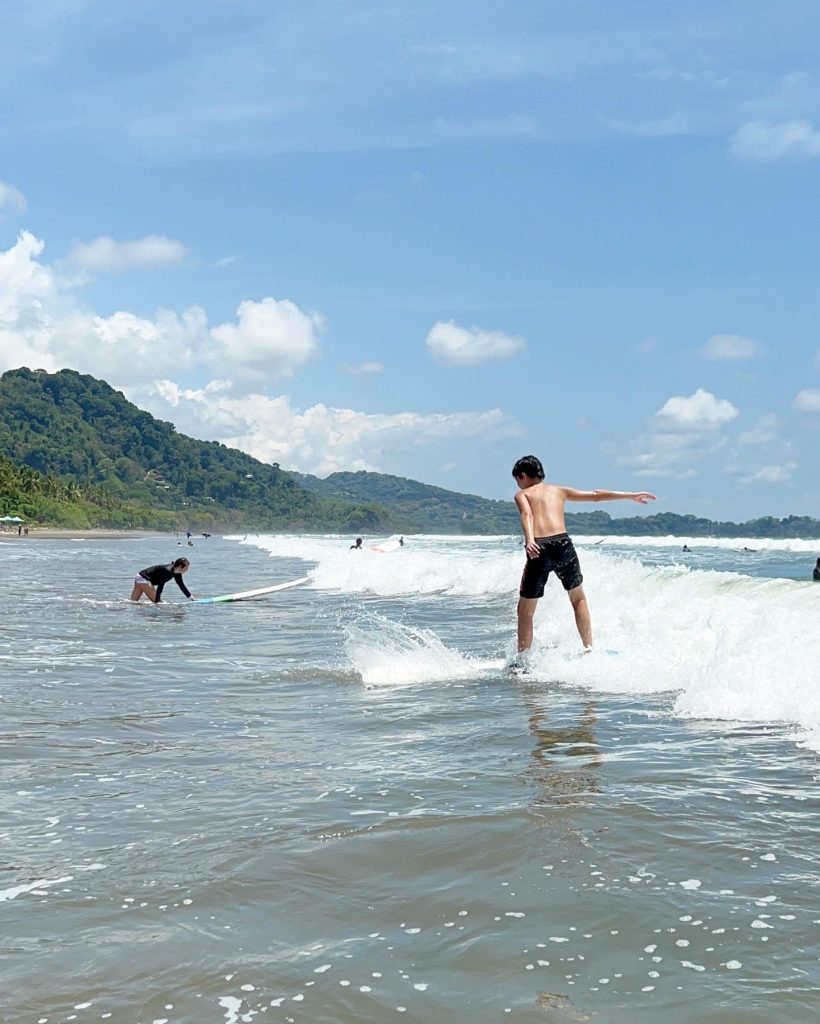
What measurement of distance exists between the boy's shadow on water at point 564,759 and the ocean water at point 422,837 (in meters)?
0.03

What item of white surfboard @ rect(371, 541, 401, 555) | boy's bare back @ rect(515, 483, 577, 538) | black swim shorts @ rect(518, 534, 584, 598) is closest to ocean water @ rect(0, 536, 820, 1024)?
black swim shorts @ rect(518, 534, 584, 598)

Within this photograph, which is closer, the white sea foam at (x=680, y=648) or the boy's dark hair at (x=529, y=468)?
the white sea foam at (x=680, y=648)

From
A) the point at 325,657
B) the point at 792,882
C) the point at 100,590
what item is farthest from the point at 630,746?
the point at 100,590

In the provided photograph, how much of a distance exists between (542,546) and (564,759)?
4.21 meters

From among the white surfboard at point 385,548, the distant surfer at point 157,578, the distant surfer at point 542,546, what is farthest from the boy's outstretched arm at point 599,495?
the white surfboard at point 385,548

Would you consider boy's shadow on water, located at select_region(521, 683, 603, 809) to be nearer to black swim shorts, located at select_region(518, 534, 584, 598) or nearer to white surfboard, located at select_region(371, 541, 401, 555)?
black swim shorts, located at select_region(518, 534, 584, 598)

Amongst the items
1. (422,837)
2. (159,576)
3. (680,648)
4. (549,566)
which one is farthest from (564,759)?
(159,576)

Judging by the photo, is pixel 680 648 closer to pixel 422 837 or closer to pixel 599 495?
pixel 599 495

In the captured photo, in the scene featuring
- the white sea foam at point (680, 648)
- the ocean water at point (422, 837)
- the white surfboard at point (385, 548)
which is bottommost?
the ocean water at point (422, 837)

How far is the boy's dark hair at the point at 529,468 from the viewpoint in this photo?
10047 millimetres

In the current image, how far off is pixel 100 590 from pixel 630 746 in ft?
62.2

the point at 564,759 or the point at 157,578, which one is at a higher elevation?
the point at 157,578

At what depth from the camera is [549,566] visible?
988 centimetres

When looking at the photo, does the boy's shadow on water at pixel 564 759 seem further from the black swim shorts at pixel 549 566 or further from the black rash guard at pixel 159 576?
the black rash guard at pixel 159 576
